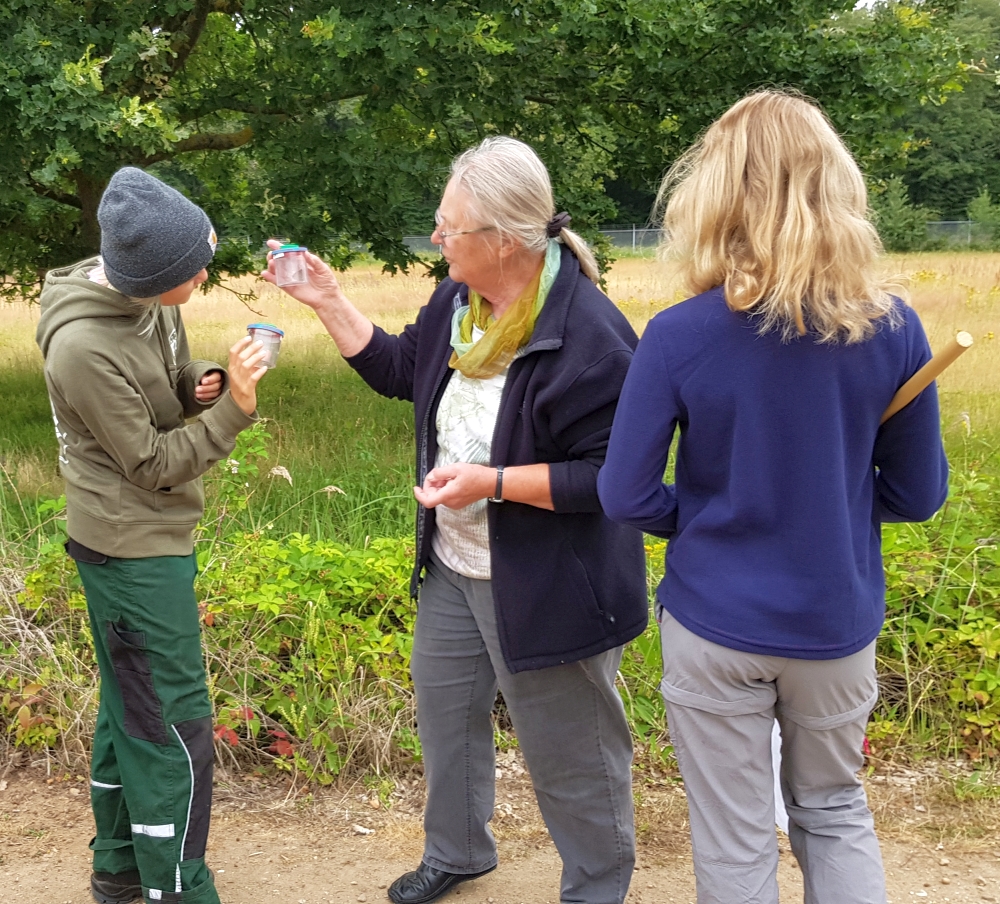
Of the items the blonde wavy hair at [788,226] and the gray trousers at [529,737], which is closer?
the blonde wavy hair at [788,226]

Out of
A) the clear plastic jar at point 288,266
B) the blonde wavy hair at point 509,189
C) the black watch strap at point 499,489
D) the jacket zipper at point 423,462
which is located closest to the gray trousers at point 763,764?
the black watch strap at point 499,489

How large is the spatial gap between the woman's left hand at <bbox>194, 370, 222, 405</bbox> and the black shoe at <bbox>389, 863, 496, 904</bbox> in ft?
4.78

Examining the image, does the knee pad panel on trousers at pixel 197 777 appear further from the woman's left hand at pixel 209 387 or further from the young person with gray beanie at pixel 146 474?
the woman's left hand at pixel 209 387

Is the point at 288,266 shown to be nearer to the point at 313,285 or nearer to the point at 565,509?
the point at 313,285

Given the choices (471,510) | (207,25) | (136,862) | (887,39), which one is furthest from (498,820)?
(207,25)

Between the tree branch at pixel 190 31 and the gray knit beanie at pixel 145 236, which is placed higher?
the tree branch at pixel 190 31

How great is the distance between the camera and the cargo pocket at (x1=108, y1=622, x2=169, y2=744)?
2436 millimetres

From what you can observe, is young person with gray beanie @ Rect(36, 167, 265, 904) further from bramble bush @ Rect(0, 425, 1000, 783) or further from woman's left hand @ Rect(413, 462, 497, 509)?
bramble bush @ Rect(0, 425, 1000, 783)

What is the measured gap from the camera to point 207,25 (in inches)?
326

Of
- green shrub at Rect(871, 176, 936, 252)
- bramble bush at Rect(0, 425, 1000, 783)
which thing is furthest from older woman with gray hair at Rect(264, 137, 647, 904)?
green shrub at Rect(871, 176, 936, 252)

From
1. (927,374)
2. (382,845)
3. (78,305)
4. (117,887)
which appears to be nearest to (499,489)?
(927,374)

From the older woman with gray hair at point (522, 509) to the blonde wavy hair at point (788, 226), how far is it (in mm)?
538

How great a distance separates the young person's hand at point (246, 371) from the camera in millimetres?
2381

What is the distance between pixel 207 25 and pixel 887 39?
5295 mm
